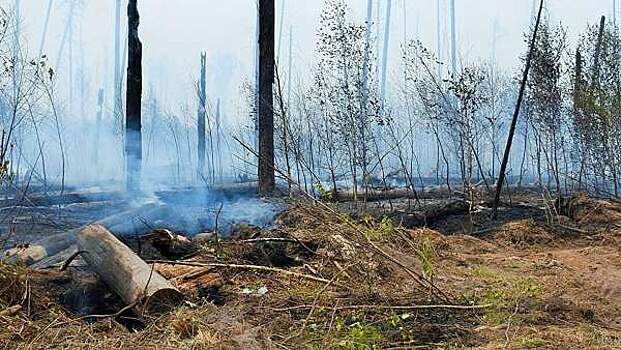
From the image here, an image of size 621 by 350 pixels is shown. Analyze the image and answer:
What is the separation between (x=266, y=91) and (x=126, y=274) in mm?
8063

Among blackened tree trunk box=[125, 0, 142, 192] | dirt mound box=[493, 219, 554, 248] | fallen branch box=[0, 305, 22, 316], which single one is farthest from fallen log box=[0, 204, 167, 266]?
dirt mound box=[493, 219, 554, 248]

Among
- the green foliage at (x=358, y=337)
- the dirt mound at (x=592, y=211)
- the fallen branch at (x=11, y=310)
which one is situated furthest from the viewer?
the dirt mound at (x=592, y=211)

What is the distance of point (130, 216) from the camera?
1045 cm

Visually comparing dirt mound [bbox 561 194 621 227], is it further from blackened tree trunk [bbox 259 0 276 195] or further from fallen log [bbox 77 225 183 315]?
fallen log [bbox 77 225 183 315]

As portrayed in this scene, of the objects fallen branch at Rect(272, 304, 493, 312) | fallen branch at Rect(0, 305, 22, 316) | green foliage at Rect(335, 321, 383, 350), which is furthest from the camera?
fallen branch at Rect(272, 304, 493, 312)

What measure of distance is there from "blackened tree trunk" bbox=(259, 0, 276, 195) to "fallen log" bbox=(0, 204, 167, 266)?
8.24ft

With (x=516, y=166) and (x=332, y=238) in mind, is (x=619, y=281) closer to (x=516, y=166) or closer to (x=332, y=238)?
(x=332, y=238)

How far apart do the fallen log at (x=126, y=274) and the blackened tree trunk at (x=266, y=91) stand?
6641mm

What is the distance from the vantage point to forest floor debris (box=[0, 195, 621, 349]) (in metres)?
4.58

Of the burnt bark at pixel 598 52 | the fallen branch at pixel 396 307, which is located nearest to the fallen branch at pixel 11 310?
the fallen branch at pixel 396 307

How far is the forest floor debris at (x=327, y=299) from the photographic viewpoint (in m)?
4.58

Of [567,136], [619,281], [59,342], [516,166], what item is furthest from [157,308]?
[516,166]

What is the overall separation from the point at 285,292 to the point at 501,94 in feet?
57.3

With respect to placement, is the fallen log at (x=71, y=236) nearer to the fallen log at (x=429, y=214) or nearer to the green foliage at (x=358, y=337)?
Result: the green foliage at (x=358, y=337)
